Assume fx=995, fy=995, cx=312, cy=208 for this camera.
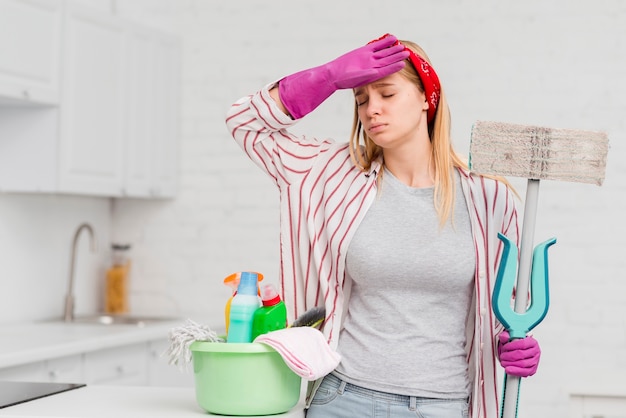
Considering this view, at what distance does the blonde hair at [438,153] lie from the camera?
2062 mm

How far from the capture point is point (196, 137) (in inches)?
180

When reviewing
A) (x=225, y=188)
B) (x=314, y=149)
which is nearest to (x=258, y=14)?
(x=225, y=188)

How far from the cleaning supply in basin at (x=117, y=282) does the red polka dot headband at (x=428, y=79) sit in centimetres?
266

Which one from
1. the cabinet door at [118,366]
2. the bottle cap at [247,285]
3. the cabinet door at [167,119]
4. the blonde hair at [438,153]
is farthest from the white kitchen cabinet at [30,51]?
the bottle cap at [247,285]

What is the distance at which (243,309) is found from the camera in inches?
74.5

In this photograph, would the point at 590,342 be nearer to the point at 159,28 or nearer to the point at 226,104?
the point at 226,104

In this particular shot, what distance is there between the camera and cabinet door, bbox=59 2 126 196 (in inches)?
153

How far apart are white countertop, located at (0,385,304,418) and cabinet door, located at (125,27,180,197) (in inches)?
88.7

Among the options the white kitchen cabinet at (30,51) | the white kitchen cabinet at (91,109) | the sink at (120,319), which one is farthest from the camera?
the sink at (120,319)

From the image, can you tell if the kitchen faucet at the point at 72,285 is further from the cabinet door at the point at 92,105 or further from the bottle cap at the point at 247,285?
the bottle cap at the point at 247,285

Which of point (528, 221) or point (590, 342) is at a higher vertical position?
point (528, 221)

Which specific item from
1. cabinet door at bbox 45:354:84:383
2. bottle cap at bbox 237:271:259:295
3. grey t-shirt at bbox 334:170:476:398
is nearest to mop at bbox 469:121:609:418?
grey t-shirt at bbox 334:170:476:398

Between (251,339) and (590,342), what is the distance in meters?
2.44

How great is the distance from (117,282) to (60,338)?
0.97 metres
